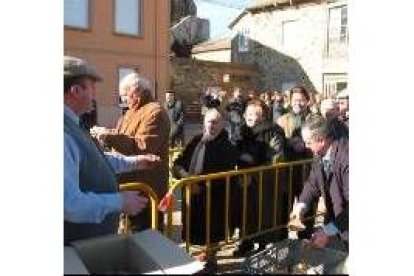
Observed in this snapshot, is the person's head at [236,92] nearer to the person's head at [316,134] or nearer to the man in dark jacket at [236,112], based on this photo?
the man in dark jacket at [236,112]

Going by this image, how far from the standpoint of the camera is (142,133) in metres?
1.34

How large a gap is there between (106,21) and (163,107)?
0.19m

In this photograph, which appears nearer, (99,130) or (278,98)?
(99,130)

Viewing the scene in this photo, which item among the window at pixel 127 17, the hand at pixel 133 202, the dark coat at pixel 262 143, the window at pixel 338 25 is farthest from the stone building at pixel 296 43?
the hand at pixel 133 202

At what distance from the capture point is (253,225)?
56.2 inches

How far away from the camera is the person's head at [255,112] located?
142 cm

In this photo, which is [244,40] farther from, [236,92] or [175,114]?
[175,114]

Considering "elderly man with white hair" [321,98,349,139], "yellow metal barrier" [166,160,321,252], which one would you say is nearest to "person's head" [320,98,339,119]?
"elderly man with white hair" [321,98,349,139]

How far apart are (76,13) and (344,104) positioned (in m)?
0.55

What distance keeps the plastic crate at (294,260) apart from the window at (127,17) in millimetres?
503

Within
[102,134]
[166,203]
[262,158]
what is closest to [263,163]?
[262,158]

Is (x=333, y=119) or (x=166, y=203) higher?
(x=333, y=119)

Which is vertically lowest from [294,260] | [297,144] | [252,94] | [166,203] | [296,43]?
[294,260]

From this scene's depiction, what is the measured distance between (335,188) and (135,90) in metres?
0.46
